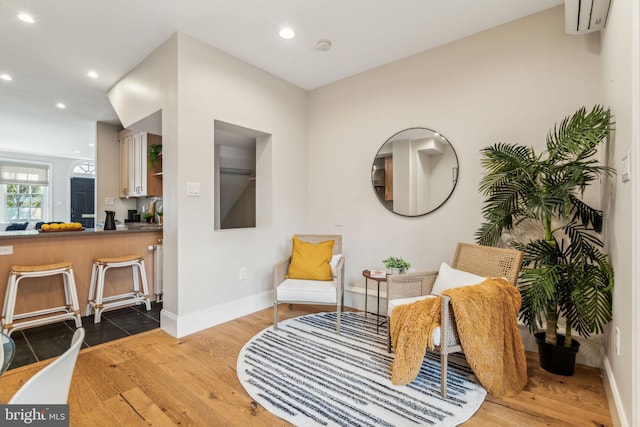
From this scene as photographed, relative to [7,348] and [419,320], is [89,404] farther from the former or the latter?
[419,320]

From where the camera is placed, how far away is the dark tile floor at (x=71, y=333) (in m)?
2.31

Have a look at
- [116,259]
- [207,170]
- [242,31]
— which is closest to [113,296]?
[116,259]

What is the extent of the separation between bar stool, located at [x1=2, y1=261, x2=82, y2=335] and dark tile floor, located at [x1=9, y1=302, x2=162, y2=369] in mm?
75

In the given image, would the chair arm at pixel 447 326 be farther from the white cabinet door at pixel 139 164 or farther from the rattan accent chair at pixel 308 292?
the white cabinet door at pixel 139 164

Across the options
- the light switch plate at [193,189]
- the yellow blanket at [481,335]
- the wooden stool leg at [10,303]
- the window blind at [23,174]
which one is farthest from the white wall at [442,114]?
the window blind at [23,174]

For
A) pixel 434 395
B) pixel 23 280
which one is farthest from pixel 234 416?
pixel 23 280

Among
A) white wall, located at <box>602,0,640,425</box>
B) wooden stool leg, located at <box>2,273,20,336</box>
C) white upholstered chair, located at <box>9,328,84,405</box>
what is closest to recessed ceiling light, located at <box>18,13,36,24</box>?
wooden stool leg, located at <box>2,273,20,336</box>

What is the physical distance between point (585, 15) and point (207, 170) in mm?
2984

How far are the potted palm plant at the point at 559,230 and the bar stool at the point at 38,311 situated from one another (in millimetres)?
3636

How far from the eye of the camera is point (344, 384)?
189 cm

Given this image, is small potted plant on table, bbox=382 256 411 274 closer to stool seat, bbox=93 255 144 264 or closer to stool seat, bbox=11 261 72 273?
stool seat, bbox=93 255 144 264

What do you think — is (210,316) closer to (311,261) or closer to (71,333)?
(311,261)

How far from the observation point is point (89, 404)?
169 cm

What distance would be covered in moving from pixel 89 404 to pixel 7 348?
0.80 metres
